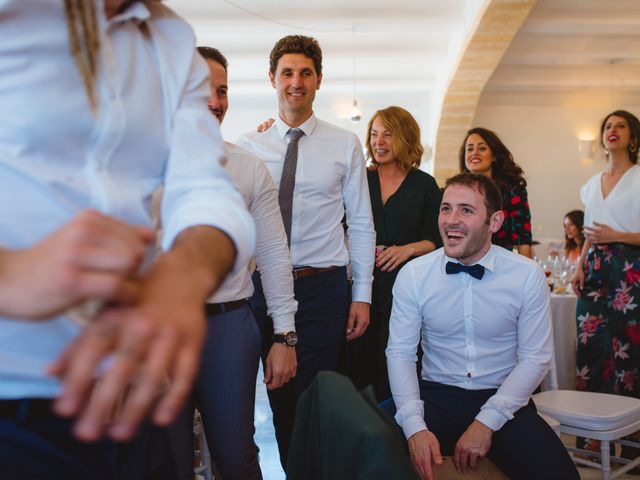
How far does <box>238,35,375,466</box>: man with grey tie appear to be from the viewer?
2.65 m

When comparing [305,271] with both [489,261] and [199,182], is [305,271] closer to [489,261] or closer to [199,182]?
[489,261]

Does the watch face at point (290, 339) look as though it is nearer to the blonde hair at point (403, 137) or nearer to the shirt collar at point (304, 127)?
the shirt collar at point (304, 127)

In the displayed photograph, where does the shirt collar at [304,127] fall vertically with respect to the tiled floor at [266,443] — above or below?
above

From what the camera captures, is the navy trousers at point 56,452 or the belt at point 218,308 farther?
the belt at point 218,308

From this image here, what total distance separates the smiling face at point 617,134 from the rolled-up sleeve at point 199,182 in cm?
359

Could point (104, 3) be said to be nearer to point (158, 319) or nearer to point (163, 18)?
point (163, 18)

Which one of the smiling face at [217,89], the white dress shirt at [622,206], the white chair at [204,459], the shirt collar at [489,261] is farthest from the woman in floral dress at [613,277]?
the smiling face at [217,89]

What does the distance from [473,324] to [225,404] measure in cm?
98

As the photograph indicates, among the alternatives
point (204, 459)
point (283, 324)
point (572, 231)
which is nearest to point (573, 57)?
point (572, 231)

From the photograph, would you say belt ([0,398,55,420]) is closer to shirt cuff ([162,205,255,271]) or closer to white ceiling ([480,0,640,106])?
shirt cuff ([162,205,255,271])

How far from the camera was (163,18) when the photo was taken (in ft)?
2.85

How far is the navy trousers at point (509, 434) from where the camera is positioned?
2.04 m

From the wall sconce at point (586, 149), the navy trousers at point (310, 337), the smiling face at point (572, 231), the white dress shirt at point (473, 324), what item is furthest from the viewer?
the wall sconce at point (586, 149)

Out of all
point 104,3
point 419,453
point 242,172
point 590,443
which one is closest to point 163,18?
point 104,3
